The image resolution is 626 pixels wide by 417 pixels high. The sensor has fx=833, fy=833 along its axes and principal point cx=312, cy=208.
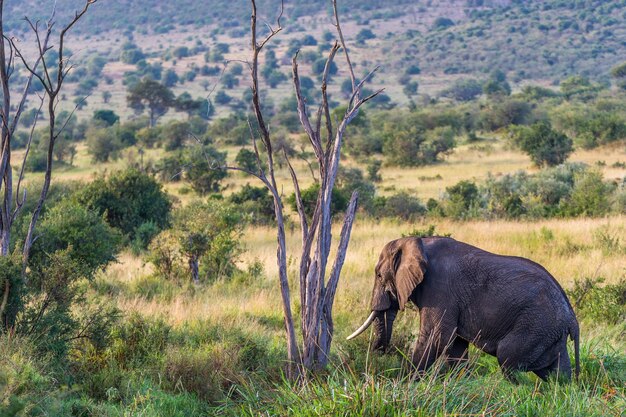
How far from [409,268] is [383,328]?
1.81 feet

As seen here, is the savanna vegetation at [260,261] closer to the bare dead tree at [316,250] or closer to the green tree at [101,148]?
the green tree at [101,148]

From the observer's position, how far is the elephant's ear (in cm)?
593

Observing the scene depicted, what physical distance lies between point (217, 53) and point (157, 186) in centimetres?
9915

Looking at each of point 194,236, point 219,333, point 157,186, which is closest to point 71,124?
point 157,186

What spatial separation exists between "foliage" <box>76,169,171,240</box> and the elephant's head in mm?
8297

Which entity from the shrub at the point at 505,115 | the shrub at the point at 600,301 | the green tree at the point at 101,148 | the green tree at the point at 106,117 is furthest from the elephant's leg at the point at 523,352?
the green tree at the point at 106,117

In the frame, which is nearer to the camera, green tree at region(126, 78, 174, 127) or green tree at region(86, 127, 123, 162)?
green tree at region(86, 127, 123, 162)

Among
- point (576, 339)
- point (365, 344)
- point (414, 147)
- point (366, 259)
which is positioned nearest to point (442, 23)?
point (414, 147)

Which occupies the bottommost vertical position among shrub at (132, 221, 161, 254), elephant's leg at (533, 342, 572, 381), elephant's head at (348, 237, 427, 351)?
shrub at (132, 221, 161, 254)

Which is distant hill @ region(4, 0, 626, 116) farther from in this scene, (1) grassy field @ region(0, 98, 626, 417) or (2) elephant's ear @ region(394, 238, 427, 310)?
(2) elephant's ear @ region(394, 238, 427, 310)

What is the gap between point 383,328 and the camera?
20.4 feet

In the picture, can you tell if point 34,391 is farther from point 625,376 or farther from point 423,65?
point 423,65

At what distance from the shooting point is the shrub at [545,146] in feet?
91.4

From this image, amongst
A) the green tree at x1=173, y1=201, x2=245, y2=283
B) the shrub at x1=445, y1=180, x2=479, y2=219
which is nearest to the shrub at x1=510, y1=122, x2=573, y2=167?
the shrub at x1=445, y1=180, x2=479, y2=219
